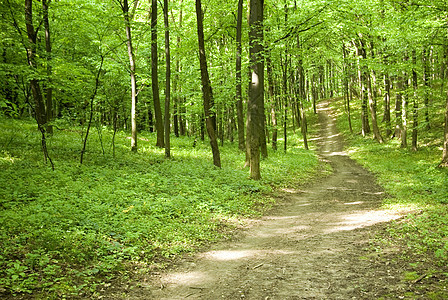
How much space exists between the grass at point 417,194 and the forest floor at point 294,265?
0.40 metres

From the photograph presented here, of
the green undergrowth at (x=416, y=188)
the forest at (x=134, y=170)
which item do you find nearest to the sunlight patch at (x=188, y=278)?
the forest at (x=134, y=170)

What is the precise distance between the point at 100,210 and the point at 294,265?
15.5 ft

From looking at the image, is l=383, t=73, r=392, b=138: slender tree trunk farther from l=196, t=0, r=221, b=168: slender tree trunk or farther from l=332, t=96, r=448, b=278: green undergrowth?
l=196, t=0, r=221, b=168: slender tree trunk

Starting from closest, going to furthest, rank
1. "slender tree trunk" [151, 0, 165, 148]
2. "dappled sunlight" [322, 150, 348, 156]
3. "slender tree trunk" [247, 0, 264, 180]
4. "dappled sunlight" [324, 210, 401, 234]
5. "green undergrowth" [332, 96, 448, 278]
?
1. "green undergrowth" [332, 96, 448, 278]
2. "dappled sunlight" [324, 210, 401, 234]
3. "slender tree trunk" [247, 0, 264, 180]
4. "slender tree trunk" [151, 0, 165, 148]
5. "dappled sunlight" [322, 150, 348, 156]

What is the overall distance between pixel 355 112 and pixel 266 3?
94.4 ft

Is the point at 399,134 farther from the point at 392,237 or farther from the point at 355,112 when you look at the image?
the point at 392,237

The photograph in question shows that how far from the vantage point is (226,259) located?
5.91m

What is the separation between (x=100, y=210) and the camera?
23.4 ft

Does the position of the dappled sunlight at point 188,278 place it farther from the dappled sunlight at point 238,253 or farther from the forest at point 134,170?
the dappled sunlight at point 238,253

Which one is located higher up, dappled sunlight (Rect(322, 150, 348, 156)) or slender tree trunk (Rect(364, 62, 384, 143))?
slender tree trunk (Rect(364, 62, 384, 143))

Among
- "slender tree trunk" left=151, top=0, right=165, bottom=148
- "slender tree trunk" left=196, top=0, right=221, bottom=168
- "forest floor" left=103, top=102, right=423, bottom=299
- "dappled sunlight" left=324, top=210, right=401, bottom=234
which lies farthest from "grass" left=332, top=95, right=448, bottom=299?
"slender tree trunk" left=151, top=0, right=165, bottom=148

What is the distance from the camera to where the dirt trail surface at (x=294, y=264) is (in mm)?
4434

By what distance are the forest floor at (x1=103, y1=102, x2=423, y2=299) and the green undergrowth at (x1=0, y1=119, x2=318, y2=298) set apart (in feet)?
2.30

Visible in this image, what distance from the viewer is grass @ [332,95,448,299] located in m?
5.34
